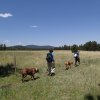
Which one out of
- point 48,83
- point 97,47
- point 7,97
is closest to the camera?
point 7,97

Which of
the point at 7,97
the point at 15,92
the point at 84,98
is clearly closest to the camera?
the point at 84,98

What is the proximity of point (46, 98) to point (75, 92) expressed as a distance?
1.74 metres

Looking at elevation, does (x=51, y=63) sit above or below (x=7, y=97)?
above

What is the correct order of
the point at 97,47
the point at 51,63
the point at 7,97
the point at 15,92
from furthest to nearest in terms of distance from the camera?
the point at 97,47
the point at 51,63
the point at 15,92
the point at 7,97

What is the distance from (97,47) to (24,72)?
152477mm

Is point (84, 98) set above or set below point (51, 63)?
below

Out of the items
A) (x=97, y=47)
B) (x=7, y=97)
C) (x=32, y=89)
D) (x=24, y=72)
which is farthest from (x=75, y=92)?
(x=97, y=47)

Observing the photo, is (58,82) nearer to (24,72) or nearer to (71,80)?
(71,80)

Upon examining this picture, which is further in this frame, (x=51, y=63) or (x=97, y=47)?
(x=97, y=47)

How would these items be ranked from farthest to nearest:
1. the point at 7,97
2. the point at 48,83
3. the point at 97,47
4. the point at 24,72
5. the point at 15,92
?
1. the point at 97,47
2. the point at 24,72
3. the point at 48,83
4. the point at 15,92
5. the point at 7,97

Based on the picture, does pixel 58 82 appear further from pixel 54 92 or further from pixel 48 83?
pixel 54 92

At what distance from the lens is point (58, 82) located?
17719 millimetres

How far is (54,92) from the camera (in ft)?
49.5

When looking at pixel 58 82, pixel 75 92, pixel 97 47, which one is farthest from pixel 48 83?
pixel 97 47
